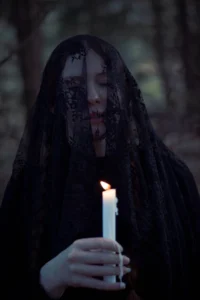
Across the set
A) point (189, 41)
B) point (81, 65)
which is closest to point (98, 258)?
point (81, 65)

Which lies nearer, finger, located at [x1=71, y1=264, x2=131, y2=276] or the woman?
finger, located at [x1=71, y1=264, x2=131, y2=276]

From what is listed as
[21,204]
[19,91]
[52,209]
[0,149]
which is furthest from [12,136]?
[52,209]

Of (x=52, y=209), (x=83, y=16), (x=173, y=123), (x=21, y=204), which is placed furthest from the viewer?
(x=173, y=123)

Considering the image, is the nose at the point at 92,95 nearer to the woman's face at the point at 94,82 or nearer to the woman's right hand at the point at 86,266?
the woman's face at the point at 94,82

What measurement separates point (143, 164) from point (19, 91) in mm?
606

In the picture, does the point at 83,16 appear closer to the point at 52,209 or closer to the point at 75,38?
the point at 75,38

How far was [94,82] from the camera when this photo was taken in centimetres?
127

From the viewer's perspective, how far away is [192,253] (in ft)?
4.49

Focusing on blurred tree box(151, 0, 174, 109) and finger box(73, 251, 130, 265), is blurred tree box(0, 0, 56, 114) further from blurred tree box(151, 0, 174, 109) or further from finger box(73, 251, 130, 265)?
finger box(73, 251, 130, 265)

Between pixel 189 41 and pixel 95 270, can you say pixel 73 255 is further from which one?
pixel 189 41

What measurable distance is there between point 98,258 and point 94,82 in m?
0.63

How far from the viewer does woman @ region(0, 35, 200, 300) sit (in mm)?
1141

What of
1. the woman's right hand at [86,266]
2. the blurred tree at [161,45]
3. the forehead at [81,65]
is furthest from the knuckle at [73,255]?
the blurred tree at [161,45]

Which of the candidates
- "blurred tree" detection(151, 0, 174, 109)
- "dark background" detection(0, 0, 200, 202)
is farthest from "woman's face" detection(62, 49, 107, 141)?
"blurred tree" detection(151, 0, 174, 109)
